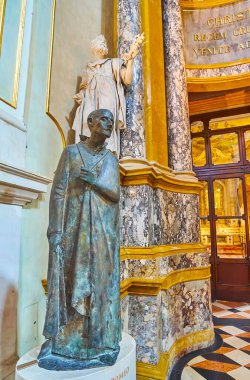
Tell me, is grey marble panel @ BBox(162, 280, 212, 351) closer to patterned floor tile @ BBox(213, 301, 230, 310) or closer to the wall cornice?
the wall cornice

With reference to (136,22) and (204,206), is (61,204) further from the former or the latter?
(204,206)

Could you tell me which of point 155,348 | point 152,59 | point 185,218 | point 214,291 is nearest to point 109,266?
point 155,348

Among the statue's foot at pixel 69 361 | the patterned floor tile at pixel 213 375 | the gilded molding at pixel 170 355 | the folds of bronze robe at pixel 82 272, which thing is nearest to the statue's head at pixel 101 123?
the folds of bronze robe at pixel 82 272

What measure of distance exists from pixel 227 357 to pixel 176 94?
310 centimetres

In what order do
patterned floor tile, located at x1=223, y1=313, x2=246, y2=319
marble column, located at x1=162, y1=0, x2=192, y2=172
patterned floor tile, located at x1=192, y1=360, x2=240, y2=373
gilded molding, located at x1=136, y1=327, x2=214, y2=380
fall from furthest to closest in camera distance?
patterned floor tile, located at x1=223, y1=313, x2=246, y2=319 → marble column, located at x1=162, y1=0, x2=192, y2=172 → patterned floor tile, located at x1=192, y1=360, x2=240, y2=373 → gilded molding, located at x1=136, y1=327, x2=214, y2=380

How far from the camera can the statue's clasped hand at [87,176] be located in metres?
1.41

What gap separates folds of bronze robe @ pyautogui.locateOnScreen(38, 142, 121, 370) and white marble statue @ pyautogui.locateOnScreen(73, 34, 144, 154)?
1220 millimetres

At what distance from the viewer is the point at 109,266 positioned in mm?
1431

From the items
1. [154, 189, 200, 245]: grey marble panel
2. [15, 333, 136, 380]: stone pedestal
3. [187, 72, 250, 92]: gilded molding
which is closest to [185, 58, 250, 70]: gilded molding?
[187, 72, 250, 92]: gilded molding

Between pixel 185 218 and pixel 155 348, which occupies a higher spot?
pixel 185 218

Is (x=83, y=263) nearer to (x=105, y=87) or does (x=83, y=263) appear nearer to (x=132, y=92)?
(x=105, y=87)

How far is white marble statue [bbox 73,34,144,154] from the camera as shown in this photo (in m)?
2.66

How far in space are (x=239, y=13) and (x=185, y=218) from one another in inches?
163

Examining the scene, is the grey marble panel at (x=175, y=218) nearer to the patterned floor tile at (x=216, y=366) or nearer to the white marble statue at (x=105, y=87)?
the white marble statue at (x=105, y=87)
